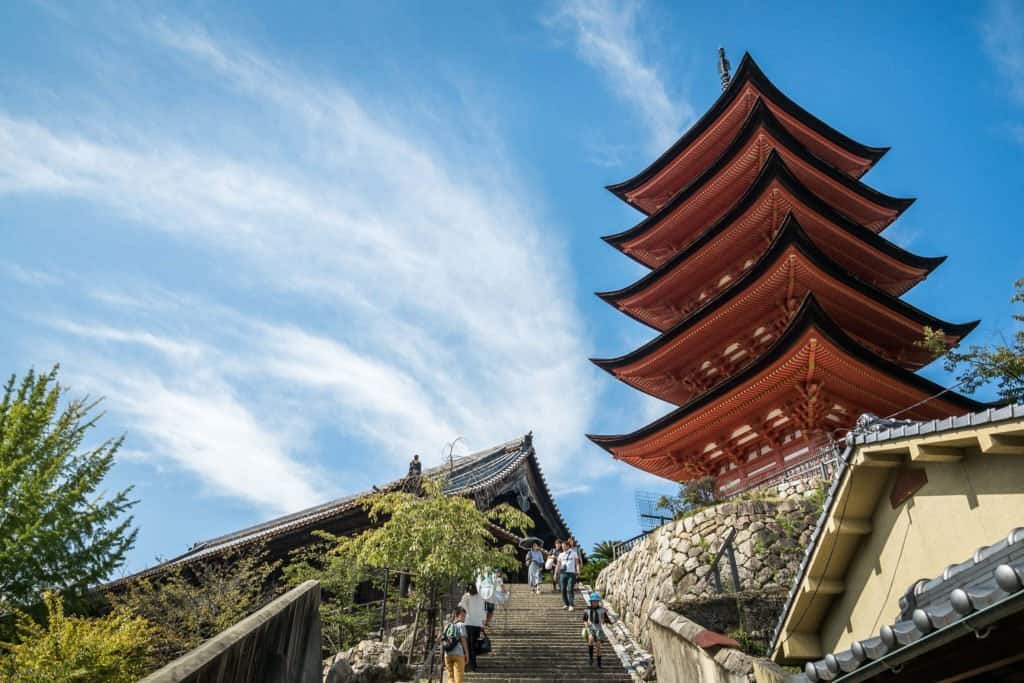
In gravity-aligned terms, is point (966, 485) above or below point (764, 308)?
below

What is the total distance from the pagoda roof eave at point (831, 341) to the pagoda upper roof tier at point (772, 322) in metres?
1.22

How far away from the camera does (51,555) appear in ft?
39.3

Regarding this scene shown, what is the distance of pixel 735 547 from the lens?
39.2 ft

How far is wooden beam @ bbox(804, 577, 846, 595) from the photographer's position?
6512 millimetres

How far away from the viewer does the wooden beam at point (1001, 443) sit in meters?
4.66

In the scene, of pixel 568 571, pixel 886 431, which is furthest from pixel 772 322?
pixel 886 431

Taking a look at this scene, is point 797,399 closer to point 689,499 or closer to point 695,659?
point 689,499

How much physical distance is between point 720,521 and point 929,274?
47.2 feet

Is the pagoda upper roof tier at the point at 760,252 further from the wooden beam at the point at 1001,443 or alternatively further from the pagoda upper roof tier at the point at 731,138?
the wooden beam at the point at 1001,443

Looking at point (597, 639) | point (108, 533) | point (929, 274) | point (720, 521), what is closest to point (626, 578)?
point (720, 521)

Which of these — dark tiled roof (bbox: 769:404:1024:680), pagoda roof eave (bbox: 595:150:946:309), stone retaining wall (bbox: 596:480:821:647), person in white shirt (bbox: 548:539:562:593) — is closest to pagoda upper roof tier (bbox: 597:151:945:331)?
pagoda roof eave (bbox: 595:150:946:309)

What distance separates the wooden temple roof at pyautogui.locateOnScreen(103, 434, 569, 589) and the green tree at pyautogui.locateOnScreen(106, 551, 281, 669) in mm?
591

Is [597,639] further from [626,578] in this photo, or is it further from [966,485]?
[966,485]

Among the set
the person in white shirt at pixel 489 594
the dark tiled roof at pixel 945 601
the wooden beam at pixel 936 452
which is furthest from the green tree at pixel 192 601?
the wooden beam at pixel 936 452
